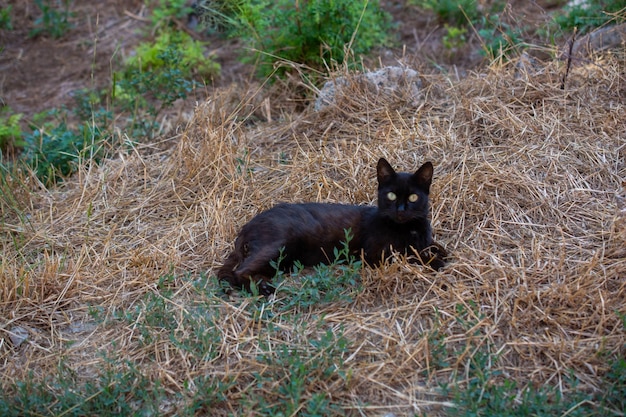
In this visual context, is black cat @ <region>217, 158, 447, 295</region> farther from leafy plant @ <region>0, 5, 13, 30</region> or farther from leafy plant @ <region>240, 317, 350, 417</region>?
leafy plant @ <region>0, 5, 13, 30</region>

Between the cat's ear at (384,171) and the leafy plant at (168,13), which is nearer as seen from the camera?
the cat's ear at (384,171)

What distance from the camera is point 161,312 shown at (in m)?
3.85

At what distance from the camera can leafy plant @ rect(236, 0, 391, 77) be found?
19.9ft

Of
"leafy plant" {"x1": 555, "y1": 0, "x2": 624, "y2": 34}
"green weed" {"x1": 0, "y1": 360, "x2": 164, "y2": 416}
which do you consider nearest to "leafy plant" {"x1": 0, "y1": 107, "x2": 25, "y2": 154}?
"green weed" {"x1": 0, "y1": 360, "x2": 164, "y2": 416}

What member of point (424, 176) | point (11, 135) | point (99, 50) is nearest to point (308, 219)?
point (424, 176)

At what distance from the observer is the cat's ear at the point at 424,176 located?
4070mm

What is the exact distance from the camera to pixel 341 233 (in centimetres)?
420

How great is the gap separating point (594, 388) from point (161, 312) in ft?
7.36

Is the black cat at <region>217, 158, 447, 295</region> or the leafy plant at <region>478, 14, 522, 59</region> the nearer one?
the black cat at <region>217, 158, 447, 295</region>

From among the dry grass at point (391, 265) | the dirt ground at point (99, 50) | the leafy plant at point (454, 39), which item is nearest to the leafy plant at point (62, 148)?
the dry grass at point (391, 265)

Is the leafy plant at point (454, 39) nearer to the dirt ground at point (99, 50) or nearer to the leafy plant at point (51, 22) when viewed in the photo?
the dirt ground at point (99, 50)

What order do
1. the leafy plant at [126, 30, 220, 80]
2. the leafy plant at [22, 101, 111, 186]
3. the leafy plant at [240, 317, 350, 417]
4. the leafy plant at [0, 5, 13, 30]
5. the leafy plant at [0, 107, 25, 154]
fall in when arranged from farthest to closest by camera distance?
the leafy plant at [0, 5, 13, 30] < the leafy plant at [126, 30, 220, 80] < the leafy plant at [0, 107, 25, 154] < the leafy plant at [22, 101, 111, 186] < the leafy plant at [240, 317, 350, 417]

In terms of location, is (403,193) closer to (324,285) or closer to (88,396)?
(324,285)

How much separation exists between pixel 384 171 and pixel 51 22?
6.73m
